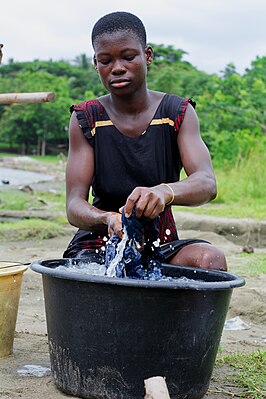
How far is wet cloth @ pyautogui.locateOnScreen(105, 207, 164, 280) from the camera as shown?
2.28m

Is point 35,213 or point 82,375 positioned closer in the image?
point 82,375

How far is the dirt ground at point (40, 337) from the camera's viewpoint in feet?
8.17

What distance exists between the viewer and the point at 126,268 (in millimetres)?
2369

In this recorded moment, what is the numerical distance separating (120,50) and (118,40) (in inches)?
1.5

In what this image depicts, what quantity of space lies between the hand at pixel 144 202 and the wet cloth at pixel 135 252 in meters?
0.03

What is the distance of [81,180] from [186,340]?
2.86 ft

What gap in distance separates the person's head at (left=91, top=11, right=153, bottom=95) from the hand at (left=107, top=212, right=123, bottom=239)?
58cm

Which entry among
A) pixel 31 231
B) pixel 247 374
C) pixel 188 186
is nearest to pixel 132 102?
pixel 188 186

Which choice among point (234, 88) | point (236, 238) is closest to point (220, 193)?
point (236, 238)

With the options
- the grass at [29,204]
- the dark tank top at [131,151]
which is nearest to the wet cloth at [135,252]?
the dark tank top at [131,151]

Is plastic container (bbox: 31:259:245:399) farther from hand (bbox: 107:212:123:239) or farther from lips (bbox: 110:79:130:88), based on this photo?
lips (bbox: 110:79:130:88)

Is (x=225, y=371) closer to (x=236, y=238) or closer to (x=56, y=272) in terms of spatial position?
(x=56, y=272)

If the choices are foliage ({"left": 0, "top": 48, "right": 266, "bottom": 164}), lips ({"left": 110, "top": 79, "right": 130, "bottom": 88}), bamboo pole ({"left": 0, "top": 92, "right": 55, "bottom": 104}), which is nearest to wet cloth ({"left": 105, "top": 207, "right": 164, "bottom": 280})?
lips ({"left": 110, "top": 79, "right": 130, "bottom": 88})

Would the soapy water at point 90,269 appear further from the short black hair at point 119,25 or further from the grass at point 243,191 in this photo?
the grass at point 243,191
